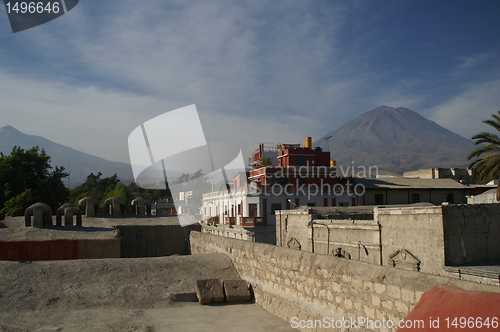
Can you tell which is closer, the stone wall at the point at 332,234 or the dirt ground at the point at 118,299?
the dirt ground at the point at 118,299

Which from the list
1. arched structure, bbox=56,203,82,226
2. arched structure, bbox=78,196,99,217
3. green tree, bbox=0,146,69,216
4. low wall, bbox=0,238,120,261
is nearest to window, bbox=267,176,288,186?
arched structure, bbox=78,196,99,217

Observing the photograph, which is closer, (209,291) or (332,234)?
(209,291)

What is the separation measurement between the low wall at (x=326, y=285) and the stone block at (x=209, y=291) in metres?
0.85

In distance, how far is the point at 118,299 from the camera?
9.36m

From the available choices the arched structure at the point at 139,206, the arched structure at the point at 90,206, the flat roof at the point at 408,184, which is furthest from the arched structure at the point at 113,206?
the flat roof at the point at 408,184

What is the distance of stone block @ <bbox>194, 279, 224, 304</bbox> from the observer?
9617mm

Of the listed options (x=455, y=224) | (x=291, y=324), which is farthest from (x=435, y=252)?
(x=291, y=324)

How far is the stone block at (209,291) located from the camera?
9.62 metres

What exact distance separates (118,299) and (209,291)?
2136mm

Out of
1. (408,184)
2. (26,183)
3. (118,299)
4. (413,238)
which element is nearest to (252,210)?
(408,184)

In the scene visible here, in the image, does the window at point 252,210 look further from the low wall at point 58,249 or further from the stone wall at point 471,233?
the stone wall at point 471,233

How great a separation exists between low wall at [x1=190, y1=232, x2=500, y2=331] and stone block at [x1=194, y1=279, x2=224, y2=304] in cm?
85

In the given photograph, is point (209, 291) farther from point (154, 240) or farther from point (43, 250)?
point (154, 240)

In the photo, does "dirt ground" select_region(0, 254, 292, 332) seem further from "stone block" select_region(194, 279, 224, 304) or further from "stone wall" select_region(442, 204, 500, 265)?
"stone wall" select_region(442, 204, 500, 265)
